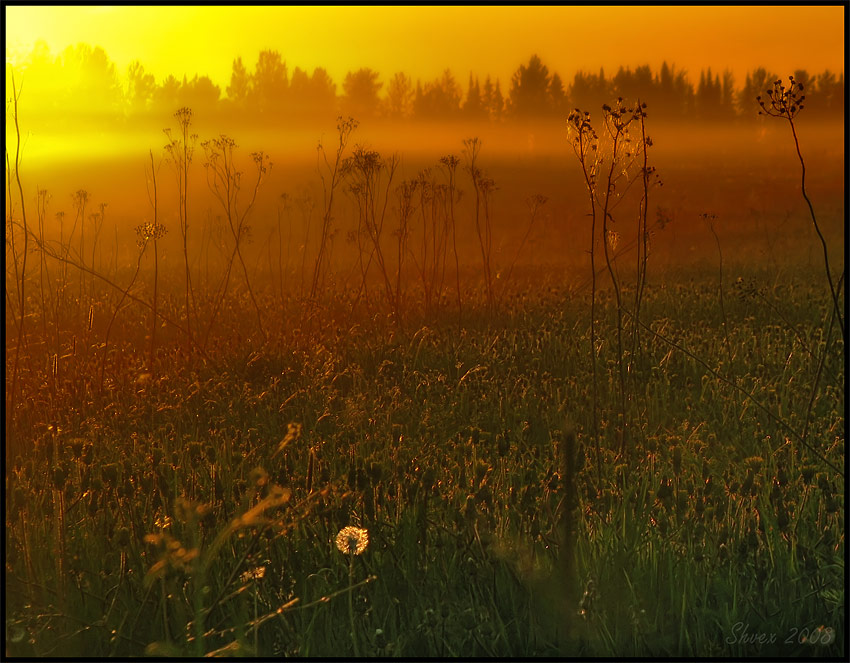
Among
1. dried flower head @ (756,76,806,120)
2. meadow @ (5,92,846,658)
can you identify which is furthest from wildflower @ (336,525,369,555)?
dried flower head @ (756,76,806,120)

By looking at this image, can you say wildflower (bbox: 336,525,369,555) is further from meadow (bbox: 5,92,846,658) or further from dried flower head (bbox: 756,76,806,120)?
dried flower head (bbox: 756,76,806,120)

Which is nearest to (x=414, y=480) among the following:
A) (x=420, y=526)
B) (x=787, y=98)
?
(x=420, y=526)

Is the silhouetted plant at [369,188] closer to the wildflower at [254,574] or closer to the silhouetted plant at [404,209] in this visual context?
the silhouetted plant at [404,209]

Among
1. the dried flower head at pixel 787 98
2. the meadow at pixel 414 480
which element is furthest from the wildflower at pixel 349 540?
the dried flower head at pixel 787 98

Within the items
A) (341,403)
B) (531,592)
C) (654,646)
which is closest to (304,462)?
(341,403)

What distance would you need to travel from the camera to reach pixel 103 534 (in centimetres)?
292

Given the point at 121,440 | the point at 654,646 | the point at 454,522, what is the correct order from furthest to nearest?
1. the point at 121,440
2. the point at 454,522
3. the point at 654,646

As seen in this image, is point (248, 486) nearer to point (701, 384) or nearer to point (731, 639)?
point (731, 639)

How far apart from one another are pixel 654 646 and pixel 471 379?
2.14 m

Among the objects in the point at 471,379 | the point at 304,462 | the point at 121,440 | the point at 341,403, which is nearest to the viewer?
the point at 304,462
